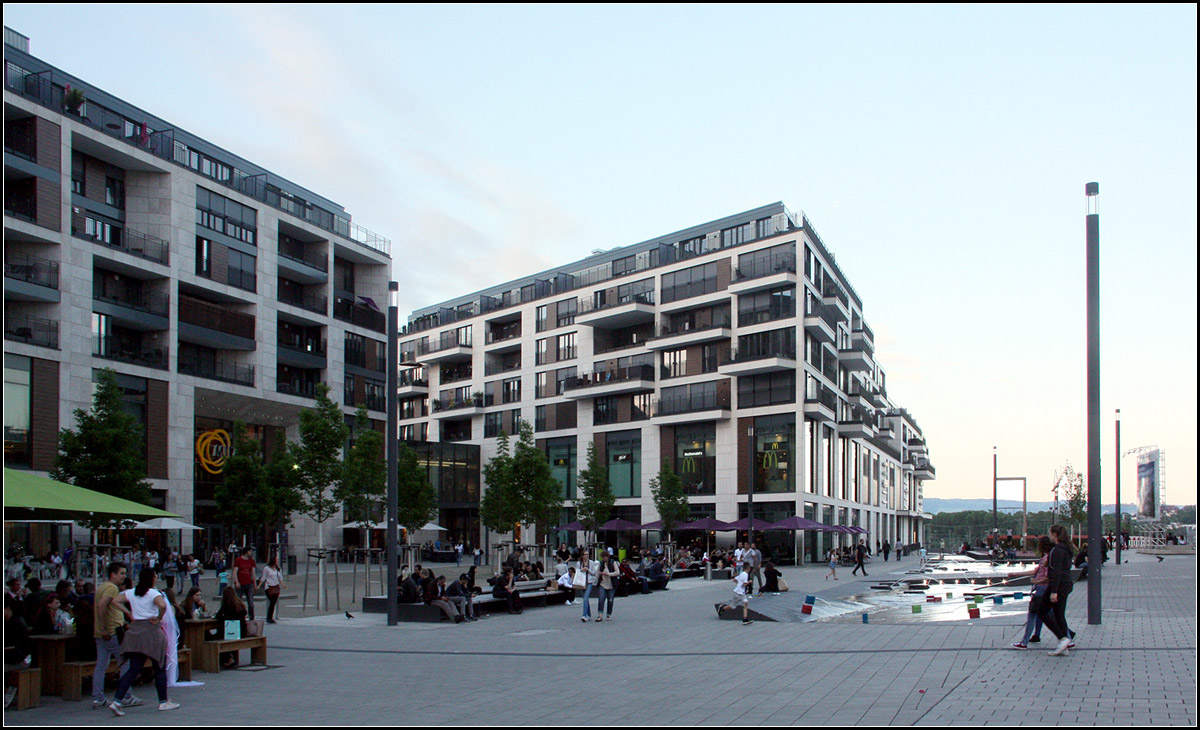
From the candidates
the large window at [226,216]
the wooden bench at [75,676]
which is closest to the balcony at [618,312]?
the large window at [226,216]

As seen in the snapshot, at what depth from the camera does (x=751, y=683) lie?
11.6 meters

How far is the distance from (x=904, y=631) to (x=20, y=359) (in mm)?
35754

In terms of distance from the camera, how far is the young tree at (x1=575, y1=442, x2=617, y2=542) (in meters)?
63.4

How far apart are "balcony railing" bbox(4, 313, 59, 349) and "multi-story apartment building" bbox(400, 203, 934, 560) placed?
36.0 meters

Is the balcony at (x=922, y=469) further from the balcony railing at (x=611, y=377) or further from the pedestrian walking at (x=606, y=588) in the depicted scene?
the pedestrian walking at (x=606, y=588)

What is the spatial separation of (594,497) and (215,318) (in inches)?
1054

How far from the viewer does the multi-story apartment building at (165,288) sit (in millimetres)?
39281

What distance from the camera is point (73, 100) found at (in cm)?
4116

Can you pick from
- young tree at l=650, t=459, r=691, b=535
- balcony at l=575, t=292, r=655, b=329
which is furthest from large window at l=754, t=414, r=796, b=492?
balcony at l=575, t=292, r=655, b=329

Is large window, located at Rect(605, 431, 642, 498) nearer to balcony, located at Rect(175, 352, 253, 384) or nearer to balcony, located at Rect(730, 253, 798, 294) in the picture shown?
balcony, located at Rect(730, 253, 798, 294)

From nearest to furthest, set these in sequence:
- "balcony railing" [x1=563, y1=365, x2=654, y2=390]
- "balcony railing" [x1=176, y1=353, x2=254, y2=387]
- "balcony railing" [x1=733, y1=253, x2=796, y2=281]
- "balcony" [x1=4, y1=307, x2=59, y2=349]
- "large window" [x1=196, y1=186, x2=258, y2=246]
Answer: "balcony" [x1=4, y1=307, x2=59, y2=349] → "balcony railing" [x1=176, y1=353, x2=254, y2=387] → "large window" [x1=196, y1=186, x2=258, y2=246] → "balcony railing" [x1=733, y1=253, x2=796, y2=281] → "balcony railing" [x1=563, y1=365, x2=654, y2=390]

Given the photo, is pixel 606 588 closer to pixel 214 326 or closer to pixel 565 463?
pixel 214 326

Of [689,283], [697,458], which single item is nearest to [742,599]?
[697,458]

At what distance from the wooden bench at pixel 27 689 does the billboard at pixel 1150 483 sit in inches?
2894
